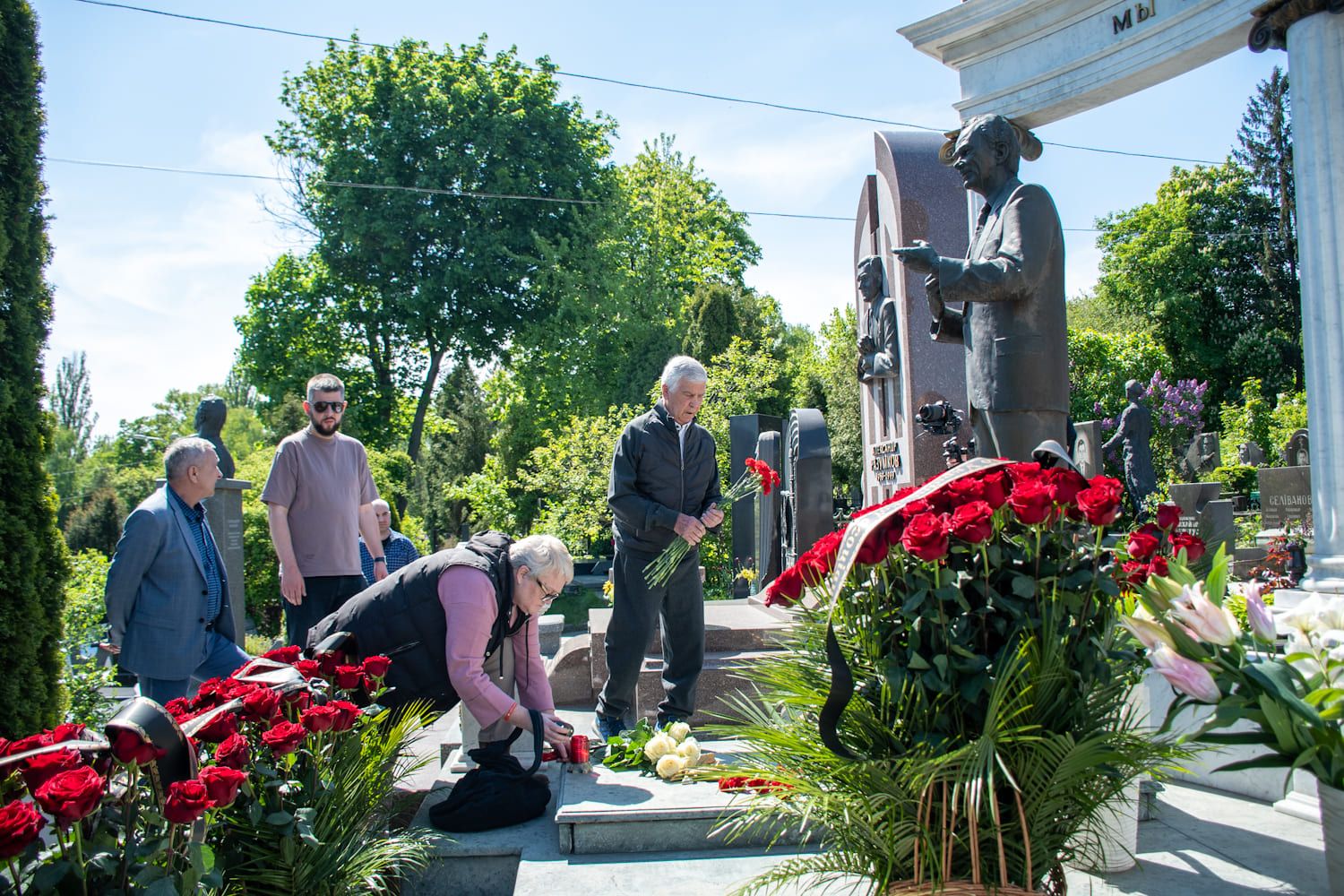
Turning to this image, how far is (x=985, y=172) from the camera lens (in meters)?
4.19

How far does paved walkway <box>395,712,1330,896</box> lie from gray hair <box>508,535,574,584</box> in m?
0.91

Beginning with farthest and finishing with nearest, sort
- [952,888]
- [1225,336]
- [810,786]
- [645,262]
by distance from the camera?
[1225,336], [645,262], [810,786], [952,888]

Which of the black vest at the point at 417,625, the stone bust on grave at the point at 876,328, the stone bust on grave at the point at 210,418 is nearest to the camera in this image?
the black vest at the point at 417,625

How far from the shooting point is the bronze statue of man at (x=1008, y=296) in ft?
12.8

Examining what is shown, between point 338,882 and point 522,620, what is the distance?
145 centimetres

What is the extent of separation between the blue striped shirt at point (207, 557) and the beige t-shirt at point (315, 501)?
580 millimetres

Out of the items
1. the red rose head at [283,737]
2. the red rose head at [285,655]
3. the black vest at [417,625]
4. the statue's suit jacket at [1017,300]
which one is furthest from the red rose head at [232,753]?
the statue's suit jacket at [1017,300]

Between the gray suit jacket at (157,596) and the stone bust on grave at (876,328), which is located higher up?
the stone bust on grave at (876,328)

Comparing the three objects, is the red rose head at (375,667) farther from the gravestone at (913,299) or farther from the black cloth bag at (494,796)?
the gravestone at (913,299)

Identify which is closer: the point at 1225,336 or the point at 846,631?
the point at 846,631

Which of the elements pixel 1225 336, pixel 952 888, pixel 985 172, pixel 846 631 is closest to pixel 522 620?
pixel 846 631

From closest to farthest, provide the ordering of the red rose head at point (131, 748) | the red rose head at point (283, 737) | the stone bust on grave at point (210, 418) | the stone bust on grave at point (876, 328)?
the red rose head at point (131, 748) → the red rose head at point (283, 737) → the stone bust on grave at point (876, 328) → the stone bust on grave at point (210, 418)

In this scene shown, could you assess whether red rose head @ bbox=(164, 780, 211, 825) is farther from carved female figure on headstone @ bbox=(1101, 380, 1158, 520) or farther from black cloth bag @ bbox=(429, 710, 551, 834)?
carved female figure on headstone @ bbox=(1101, 380, 1158, 520)

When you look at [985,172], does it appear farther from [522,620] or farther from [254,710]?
[254,710]
